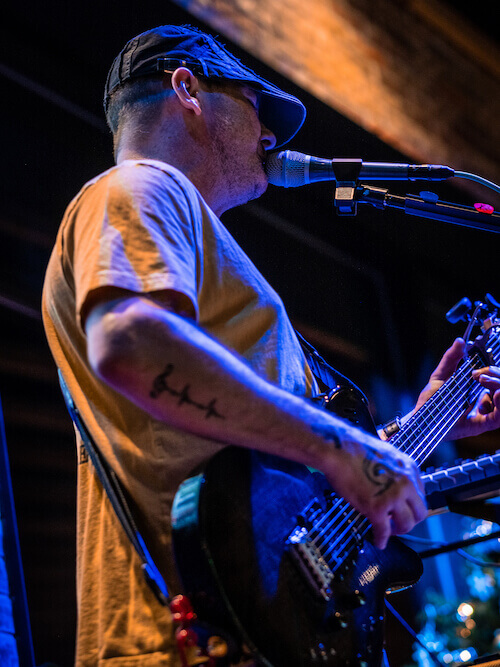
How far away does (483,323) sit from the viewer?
2.06 metres

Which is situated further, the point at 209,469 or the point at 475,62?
the point at 475,62

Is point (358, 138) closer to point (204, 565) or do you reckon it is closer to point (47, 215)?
point (47, 215)

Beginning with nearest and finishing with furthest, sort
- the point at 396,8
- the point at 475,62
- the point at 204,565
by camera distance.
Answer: the point at 204,565 < the point at 396,8 < the point at 475,62

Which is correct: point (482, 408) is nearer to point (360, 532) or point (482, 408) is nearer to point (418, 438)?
point (418, 438)

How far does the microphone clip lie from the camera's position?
1671mm

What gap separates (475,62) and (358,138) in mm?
1888

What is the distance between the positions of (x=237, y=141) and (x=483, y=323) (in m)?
1.03

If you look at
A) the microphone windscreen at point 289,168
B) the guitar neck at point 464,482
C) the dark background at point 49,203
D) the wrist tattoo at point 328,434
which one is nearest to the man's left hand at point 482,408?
the guitar neck at point 464,482

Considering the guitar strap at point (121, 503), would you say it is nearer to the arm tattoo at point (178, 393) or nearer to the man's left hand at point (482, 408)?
the arm tattoo at point (178, 393)

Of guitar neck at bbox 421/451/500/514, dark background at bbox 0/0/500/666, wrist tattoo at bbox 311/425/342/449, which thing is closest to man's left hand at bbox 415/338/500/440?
guitar neck at bbox 421/451/500/514

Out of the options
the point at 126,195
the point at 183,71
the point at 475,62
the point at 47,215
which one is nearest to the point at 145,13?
the point at 47,215

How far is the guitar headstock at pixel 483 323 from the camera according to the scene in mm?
1972

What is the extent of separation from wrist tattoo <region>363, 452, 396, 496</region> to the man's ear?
1.06m

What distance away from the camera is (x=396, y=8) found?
A: 4.24m
